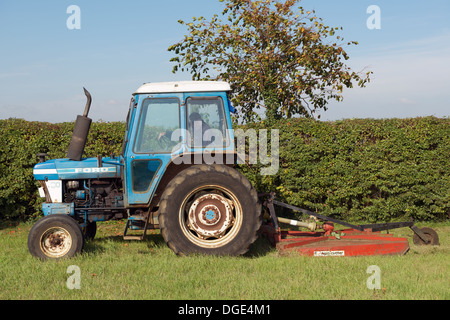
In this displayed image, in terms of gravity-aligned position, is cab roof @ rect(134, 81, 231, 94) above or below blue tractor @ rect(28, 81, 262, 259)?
above

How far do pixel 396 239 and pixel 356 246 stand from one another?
2.07 feet

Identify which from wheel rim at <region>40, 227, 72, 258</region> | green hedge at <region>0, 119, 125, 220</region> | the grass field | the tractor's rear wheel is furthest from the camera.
Result: green hedge at <region>0, 119, 125, 220</region>

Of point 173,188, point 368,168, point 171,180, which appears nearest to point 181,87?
point 171,180

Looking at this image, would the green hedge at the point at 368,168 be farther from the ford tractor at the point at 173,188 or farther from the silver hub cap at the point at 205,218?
the silver hub cap at the point at 205,218

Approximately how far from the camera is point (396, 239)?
244 inches

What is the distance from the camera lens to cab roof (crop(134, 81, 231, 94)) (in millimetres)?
5961

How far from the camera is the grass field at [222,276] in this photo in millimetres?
4445

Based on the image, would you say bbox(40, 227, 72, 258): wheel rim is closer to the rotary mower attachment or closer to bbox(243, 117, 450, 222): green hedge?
the rotary mower attachment

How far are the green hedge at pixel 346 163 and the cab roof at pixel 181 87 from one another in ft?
10.8

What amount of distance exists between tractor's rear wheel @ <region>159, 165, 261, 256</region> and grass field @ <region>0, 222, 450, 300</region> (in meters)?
0.24

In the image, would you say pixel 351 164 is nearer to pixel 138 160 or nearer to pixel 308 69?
pixel 308 69

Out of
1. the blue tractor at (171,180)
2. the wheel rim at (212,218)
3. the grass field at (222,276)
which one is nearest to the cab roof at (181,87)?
the blue tractor at (171,180)

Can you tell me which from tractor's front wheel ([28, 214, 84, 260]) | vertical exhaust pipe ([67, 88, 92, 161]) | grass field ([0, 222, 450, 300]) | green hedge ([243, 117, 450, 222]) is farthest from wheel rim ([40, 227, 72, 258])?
green hedge ([243, 117, 450, 222])
